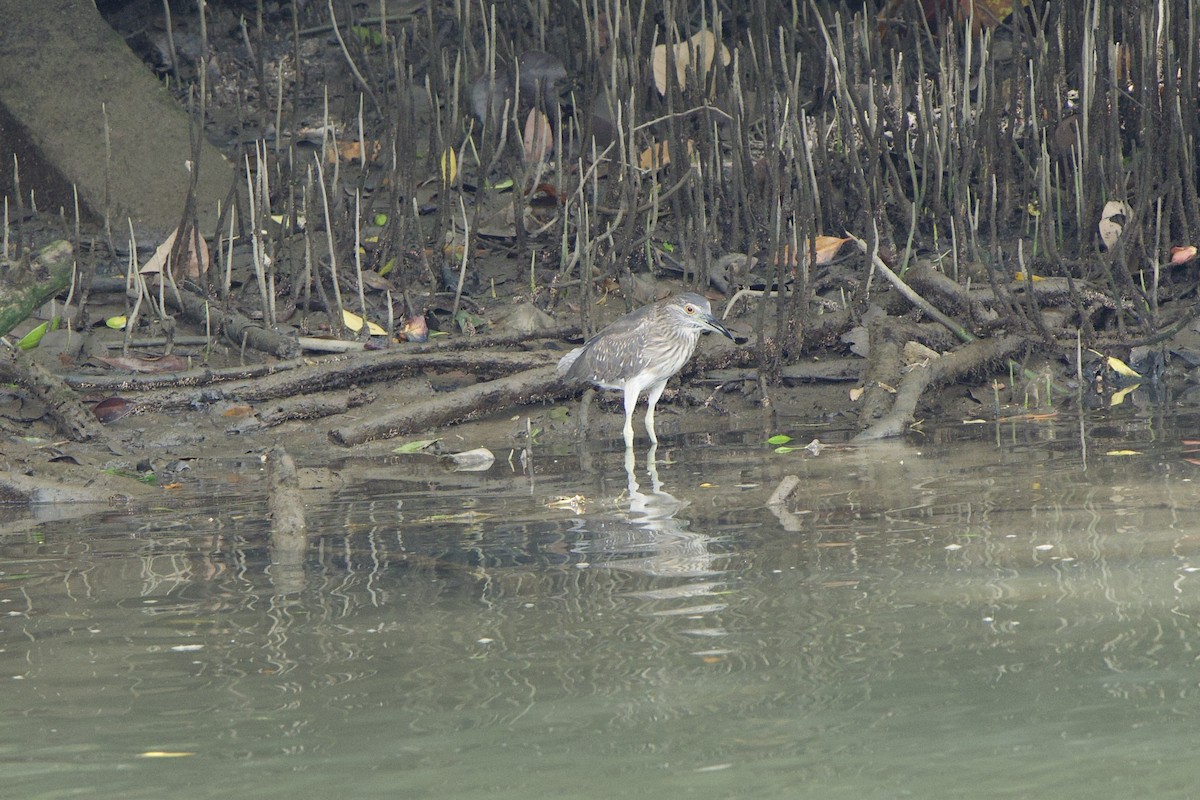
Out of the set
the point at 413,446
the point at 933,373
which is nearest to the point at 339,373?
the point at 413,446

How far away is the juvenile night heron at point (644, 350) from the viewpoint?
6434 millimetres

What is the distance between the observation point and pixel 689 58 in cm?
802

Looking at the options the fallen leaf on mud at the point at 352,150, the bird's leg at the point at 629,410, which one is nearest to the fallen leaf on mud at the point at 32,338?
the fallen leaf on mud at the point at 352,150

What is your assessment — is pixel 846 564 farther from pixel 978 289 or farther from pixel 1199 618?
pixel 978 289

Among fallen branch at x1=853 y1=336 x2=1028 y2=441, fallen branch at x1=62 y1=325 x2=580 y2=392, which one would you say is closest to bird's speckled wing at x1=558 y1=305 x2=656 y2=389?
fallen branch at x1=62 y1=325 x2=580 y2=392

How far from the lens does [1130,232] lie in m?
7.19

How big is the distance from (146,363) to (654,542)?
402 cm

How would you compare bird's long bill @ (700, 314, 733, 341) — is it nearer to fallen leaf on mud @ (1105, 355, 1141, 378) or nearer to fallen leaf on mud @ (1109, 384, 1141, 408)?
fallen leaf on mud @ (1109, 384, 1141, 408)

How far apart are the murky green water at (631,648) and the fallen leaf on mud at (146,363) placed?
99.9 inches

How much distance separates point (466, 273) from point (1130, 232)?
3.61 m

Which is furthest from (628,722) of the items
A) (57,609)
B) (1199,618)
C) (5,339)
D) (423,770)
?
(5,339)

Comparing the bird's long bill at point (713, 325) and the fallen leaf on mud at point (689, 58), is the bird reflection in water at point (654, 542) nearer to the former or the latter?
the bird's long bill at point (713, 325)

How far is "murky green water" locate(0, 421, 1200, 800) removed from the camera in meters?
2.17

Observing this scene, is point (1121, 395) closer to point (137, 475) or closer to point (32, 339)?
A: point (137, 475)
